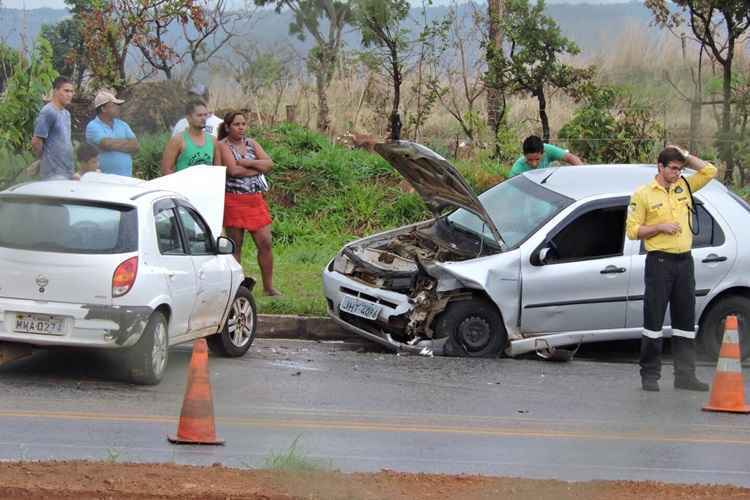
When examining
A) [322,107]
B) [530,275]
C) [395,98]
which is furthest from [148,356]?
[322,107]

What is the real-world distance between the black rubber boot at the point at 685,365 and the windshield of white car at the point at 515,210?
1800 mm

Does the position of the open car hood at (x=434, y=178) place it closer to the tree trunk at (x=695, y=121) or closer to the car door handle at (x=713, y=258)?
the car door handle at (x=713, y=258)

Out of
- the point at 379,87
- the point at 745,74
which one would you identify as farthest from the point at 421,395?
the point at 745,74

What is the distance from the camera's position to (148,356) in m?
9.45

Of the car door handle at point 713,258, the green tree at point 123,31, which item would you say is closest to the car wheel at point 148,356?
the car door handle at point 713,258

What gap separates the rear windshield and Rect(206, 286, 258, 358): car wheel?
1.70 meters

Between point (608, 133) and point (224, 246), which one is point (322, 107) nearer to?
point (608, 133)

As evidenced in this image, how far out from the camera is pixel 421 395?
971 cm

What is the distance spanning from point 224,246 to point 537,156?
4.13 metres

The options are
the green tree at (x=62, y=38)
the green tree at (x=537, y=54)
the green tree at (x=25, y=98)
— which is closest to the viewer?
the green tree at (x=25, y=98)

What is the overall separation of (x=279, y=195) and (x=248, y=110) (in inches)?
136

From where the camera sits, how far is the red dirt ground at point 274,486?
6.34 m

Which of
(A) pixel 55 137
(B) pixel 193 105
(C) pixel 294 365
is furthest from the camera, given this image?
(B) pixel 193 105

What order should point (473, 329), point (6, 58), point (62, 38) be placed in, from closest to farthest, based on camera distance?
point (473, 329), point (6, 58), point (62, 38)
